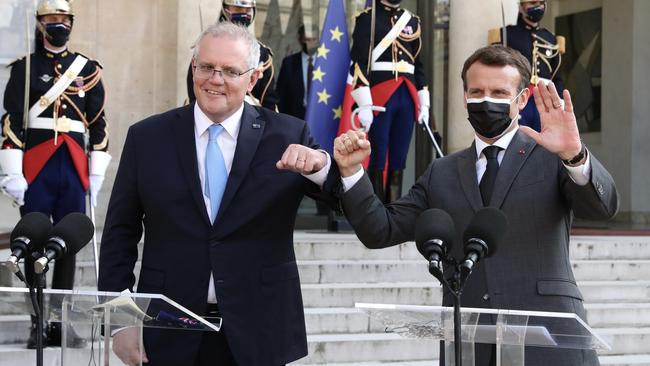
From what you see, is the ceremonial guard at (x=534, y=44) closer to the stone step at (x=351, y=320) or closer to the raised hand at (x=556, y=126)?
the stone step at (x=351, y=320)

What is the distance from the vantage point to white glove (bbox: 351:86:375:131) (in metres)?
9.34

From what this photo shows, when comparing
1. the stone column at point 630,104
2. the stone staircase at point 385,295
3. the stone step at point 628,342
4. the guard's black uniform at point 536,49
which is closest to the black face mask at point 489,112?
the stone staircase at point 385,295

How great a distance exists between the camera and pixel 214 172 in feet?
12.6

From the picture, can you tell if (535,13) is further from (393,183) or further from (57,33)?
(57,33)

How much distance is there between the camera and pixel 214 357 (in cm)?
377

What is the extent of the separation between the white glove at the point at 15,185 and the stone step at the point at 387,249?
1.06 meters

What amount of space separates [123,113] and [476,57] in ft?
23.2

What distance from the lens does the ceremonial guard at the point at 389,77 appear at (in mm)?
9578

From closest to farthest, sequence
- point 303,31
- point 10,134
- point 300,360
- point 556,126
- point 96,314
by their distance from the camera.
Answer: point 96,314, point 556,126, point 10,134, point 300,360, point 303,31

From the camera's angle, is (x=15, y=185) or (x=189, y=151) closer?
(x=189, y=151)

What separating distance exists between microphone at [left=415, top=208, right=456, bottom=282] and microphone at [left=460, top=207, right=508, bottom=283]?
0.06 m

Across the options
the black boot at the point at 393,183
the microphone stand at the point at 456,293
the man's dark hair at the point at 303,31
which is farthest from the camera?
the man's dark hair at the point at 303,31

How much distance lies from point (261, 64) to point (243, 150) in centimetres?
447

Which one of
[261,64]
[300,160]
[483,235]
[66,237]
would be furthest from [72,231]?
[261,64]
